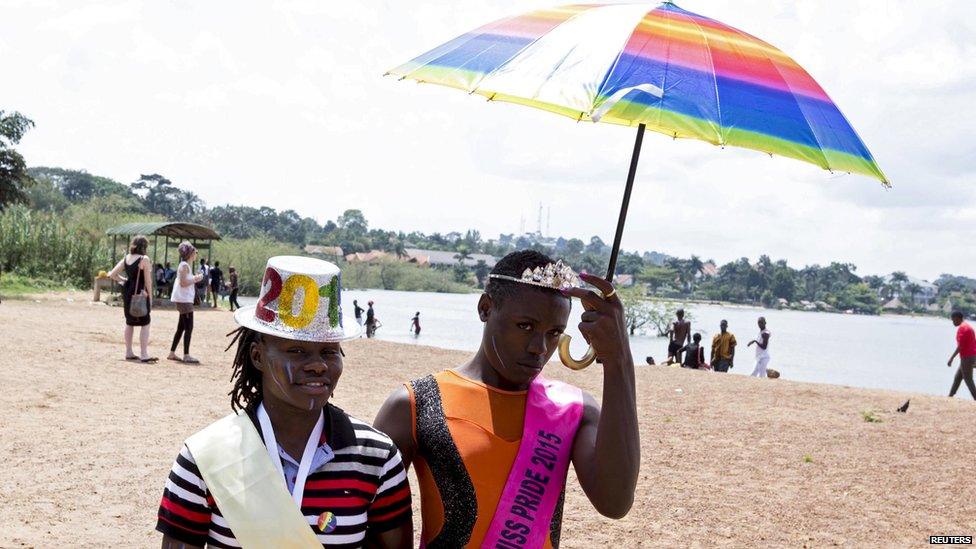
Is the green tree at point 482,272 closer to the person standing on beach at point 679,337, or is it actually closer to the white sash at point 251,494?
the white sash at point 251,494

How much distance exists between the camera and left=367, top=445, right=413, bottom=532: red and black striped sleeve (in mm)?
2363

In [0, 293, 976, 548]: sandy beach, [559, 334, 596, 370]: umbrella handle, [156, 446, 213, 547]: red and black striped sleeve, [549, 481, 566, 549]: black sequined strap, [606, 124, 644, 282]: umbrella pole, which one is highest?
[606, 124, 644, 282]: umbrella pole

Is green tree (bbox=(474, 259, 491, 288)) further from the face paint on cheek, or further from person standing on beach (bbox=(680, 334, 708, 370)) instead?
person standing on beach (bbox=(680, 334, 708, 370))

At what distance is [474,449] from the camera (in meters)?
2.65

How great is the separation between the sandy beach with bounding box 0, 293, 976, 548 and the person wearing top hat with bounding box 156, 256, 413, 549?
13.4ft

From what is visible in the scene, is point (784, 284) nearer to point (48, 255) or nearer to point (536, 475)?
point (48, 255)

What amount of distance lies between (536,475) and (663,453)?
8143mm

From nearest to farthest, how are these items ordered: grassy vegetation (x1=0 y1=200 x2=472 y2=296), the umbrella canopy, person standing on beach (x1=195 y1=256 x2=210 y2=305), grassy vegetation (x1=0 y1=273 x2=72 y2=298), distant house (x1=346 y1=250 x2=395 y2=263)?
the umbrella canopy → person standing on beach (x1=195 y1=256 x2=210 y2=305) → grassy vegetation (x1=0 y1=273 x2=72 y2=298) → grassy vegetation (x1=0 y1=200 x2=472 y2=296) → distant house (x1=346 y1=250 x2=395 y2=263)

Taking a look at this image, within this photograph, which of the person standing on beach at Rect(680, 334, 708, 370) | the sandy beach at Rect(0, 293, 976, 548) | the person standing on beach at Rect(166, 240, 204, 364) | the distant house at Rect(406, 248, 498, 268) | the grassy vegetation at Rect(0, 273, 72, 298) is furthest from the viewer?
the distant house at Rect(406, 248, 498, 268)

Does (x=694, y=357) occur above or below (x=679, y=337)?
below

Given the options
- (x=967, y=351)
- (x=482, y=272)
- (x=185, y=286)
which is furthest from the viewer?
(x=482, y=272)

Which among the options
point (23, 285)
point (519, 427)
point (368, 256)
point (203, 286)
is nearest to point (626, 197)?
point (519, 427)

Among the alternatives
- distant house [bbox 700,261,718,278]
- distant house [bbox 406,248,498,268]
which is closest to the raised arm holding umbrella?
distant house [bbox 406,248,498,268]

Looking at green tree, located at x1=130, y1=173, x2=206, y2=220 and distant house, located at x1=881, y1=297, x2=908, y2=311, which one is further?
distant house, located at x1=881, y1=297, x2=908, y2=311
